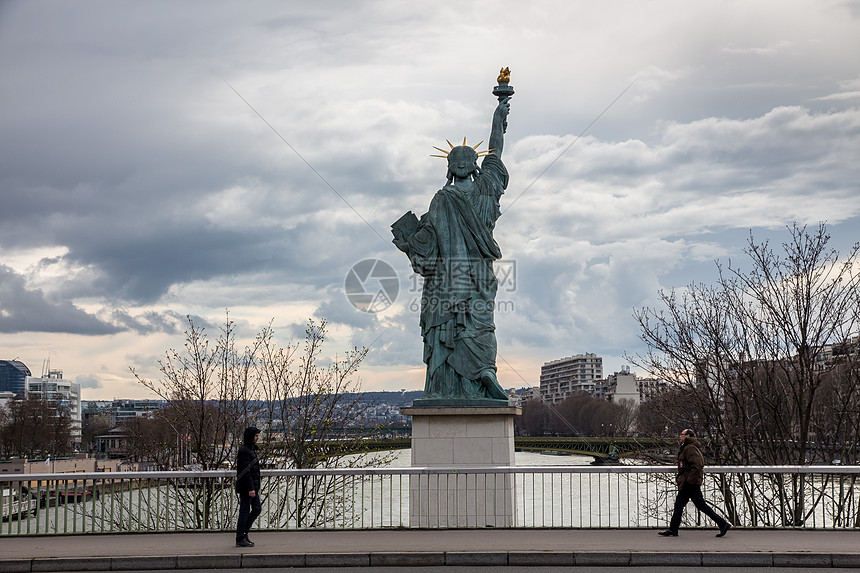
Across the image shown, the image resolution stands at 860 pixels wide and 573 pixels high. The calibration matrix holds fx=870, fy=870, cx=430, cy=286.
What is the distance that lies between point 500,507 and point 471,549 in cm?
405

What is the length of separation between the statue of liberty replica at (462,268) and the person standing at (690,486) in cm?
440

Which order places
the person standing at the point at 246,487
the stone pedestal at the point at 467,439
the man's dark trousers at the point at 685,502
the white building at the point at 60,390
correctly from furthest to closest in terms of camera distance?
the white building at the point at 60,390
the stone pedestal at the point at 467,439
the man's dark trousers at the point at 685,502
the person standing at the point at 246,487

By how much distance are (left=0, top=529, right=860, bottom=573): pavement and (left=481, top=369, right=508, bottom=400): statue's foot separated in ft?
13.3

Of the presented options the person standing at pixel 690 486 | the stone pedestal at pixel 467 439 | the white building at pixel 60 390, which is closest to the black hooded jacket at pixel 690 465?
the person standing at pixel 690 486

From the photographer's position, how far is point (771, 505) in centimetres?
1469

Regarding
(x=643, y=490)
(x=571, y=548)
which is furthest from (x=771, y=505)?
(x=643, y=490)

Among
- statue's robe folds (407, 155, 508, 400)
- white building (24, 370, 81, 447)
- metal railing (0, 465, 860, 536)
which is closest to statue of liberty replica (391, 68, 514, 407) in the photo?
statue's robe folds (407, 155, 508, 400)

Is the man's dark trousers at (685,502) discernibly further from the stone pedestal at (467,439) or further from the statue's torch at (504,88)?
the statue's torch at (504,88)

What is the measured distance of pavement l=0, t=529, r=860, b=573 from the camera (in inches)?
390

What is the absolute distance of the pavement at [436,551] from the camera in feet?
32.5

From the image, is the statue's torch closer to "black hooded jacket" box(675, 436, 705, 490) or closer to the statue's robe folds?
the statue's robe folds

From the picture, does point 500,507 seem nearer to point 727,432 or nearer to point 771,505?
point 771,505

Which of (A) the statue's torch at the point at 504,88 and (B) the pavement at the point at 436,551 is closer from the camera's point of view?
(B) the pavement at the point at 436,551

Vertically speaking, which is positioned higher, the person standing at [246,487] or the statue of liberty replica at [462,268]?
the statue of liberty replica at [462,268]
